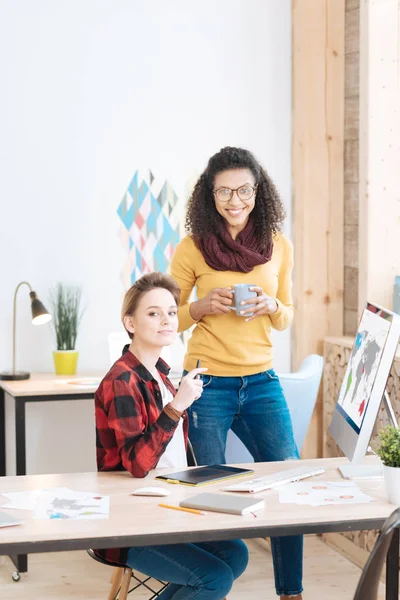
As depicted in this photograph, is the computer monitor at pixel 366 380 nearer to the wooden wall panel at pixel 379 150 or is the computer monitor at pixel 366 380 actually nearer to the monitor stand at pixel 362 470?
the monitor stand at pixel 362 470

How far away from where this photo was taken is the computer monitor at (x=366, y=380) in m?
2.26

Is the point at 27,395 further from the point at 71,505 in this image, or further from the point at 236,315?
the point at 71,505

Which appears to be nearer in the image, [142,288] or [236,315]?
[142,288]

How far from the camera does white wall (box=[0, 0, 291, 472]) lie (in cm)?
407

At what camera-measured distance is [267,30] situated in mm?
4391

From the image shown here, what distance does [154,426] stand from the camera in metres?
2.33

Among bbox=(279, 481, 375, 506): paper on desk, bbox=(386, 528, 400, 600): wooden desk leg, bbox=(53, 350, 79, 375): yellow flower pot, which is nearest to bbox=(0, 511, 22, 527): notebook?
bbox=(279, 481, 375, 506): paper on desk

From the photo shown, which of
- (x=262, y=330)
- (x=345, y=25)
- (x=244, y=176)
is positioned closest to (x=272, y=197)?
(x=244, y=176)

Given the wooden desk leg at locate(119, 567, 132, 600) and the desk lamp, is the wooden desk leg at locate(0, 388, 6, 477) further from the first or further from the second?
the wooden desk leg at locate(119, 567, 132, 600)

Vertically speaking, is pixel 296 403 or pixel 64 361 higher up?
pixel 64 361

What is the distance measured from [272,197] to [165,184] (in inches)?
51.1

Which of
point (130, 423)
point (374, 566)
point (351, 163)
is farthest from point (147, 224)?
point (374, 566)

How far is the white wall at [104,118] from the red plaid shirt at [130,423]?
173 cm

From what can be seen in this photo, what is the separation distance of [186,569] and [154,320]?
661mm
